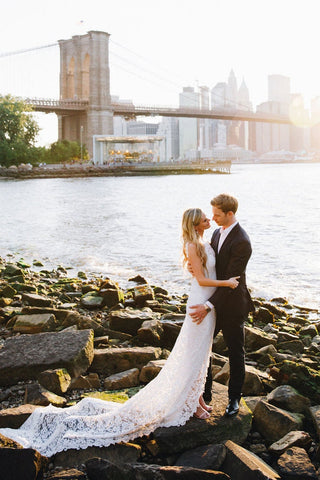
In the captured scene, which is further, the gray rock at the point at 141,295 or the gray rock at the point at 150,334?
the gray rock at the point at 141,295

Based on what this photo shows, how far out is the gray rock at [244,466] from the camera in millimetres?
2336

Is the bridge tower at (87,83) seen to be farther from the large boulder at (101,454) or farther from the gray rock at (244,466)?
the gray rock at (244,466)

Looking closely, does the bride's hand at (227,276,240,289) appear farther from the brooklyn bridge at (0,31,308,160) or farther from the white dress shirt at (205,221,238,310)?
the brooklyn bridge at (0,31,308,160)

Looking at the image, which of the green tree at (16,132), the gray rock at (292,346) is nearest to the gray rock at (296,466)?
the gray rock at (292,346)

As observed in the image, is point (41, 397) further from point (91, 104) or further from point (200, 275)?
point (91, 104)

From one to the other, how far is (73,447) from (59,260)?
8.13 m

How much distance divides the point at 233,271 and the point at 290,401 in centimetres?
91

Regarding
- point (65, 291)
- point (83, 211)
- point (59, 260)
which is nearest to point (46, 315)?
point (65, 291)

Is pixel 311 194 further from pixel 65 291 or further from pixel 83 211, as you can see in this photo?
pixel 65 291

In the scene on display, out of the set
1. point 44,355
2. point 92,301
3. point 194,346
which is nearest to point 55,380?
point 44,355

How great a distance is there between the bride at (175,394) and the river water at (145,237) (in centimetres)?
452

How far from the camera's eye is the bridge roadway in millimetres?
53125

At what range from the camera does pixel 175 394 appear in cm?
273

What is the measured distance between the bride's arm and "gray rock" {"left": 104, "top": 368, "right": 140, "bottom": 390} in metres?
1.03
